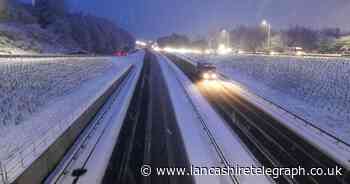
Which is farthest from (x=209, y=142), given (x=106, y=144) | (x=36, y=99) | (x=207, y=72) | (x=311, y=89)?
(x=207, y=72)

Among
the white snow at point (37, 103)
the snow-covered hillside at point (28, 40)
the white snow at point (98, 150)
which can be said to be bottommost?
the white snow at point (98, 150)

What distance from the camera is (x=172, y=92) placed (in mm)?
36312

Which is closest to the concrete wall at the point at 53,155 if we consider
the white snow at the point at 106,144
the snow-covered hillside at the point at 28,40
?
the white snow at the point at 106,144

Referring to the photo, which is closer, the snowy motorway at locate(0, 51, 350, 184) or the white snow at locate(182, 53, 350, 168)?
the snowy motorway at locate(0, 51, 350, 184)

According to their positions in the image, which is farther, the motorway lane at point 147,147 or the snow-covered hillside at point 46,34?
the snow-covered hillside at point 46,34

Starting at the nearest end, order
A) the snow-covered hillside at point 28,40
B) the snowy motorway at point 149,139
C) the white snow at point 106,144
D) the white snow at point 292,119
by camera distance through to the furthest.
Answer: the snowy motorway at point 149,139
the white snow at point 106,144
the white snow at point 292,119
the snow-covered hillside at point 28,40

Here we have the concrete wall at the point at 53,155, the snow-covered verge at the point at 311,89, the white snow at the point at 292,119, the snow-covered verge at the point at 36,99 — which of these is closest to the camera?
the concrete wall at the point at 53,155

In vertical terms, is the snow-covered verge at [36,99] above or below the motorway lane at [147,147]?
above

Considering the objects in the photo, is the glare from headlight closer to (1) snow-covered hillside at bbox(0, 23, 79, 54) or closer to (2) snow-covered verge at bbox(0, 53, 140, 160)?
(2) snow-covered verge at bbox(0, 53, 140, 160)

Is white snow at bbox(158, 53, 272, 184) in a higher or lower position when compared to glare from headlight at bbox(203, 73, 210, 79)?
lower

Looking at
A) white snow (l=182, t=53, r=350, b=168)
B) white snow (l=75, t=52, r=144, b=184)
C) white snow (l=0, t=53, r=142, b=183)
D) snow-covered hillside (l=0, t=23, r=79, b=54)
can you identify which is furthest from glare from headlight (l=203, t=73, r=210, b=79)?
snow-covered hillside (l=0, t=23, r=79, b=54)

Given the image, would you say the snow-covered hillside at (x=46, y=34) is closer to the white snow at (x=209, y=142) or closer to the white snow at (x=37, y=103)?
the white snow at (x=37, y=103)

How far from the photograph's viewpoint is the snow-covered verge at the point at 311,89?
74.3 feet

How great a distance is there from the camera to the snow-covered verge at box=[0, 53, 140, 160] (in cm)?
1822
